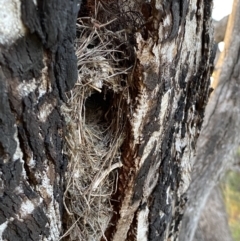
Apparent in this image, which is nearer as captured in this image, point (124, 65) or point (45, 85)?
point (45, 85)

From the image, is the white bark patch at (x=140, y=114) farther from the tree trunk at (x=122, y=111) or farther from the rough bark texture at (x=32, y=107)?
the rough bark texture at (x=32, y=107)

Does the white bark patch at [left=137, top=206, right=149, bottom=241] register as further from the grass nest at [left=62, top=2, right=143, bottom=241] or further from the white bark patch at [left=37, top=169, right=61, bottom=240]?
the white bark patch at [left=37, top=169, right=61, bottom=240]

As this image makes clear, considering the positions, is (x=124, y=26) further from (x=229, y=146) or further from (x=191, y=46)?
(x=229, y=146)

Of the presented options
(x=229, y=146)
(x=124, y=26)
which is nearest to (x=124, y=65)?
(x=124, y=26)

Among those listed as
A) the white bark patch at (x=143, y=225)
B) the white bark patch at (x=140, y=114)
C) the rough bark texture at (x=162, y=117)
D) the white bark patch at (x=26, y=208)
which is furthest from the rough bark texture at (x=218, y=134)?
the white bark patch at (x=26, y=208)

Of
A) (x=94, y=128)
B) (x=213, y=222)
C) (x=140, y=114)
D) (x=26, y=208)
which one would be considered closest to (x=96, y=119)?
(x=94, y=128)

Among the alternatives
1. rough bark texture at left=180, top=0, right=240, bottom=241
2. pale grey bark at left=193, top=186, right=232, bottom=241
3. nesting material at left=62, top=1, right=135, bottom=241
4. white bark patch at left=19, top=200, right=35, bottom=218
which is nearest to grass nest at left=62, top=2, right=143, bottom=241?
nesting material at left=62, top=1, right=135, bottom=241
